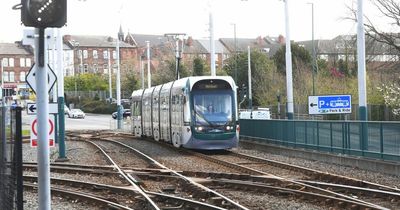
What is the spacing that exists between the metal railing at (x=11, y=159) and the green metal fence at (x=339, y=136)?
39.6 ft

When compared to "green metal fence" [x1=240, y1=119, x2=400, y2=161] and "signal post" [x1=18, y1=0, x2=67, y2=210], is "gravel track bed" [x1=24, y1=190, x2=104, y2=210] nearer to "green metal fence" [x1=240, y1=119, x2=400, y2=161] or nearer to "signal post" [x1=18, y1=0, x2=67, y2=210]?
"signal post" [x1=18, y1=0, x2=67, y2=210]

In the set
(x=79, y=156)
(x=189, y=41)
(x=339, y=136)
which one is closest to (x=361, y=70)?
(x=339, y=136)

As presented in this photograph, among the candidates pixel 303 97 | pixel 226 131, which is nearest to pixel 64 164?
pixel 226 131

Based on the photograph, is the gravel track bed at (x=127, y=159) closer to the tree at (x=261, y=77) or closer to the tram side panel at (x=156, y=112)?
the tram side panel at (x=156, y=112)

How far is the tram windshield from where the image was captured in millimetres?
27234

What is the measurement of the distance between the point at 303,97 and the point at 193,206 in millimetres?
50277

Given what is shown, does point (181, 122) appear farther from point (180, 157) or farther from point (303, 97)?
point (303, 97)

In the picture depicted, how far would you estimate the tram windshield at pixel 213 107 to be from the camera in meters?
27.2

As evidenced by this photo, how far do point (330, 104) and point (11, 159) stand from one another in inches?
837

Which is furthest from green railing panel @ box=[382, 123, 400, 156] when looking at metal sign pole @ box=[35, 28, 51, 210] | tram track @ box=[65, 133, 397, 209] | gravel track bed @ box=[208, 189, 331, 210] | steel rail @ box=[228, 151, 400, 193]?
metal sign pole @ box=[35, 28, 51, 210]

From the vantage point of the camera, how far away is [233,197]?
45.5 ft

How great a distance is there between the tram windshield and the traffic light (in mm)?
20009

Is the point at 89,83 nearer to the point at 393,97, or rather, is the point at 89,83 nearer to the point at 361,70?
the point at 393,97

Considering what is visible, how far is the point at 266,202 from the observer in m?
13.1
